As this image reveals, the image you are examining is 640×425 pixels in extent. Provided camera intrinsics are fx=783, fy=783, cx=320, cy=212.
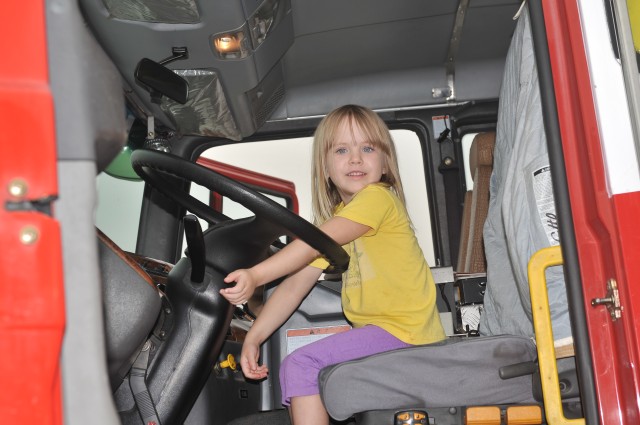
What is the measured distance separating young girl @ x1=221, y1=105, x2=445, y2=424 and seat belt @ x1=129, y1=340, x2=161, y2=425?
8.8 inches

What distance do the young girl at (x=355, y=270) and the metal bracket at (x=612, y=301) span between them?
26.2 inches

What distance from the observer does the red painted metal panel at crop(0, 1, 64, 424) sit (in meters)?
0.78

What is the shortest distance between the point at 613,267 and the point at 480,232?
1287 mm

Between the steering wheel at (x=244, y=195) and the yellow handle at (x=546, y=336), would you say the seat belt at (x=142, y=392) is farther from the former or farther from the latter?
the yellow handle at (x=546, y=336)

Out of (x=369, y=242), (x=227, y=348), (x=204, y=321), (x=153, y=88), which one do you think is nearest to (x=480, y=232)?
(x=369, y=242)

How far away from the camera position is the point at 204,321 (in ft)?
5.42

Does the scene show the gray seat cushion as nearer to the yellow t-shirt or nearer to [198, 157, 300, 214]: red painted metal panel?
the yellow t-shirt

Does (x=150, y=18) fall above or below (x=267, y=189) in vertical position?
above

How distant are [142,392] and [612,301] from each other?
90cm

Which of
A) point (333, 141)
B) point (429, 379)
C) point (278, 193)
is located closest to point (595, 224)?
point (429, 379)

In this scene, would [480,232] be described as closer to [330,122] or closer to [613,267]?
[330,122]

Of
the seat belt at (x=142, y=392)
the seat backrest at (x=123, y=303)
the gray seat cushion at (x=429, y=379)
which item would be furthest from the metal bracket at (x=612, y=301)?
the seat belt at (x=142, y=392)

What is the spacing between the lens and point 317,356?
71.0 inches

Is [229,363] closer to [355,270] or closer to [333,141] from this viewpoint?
[355,270]
